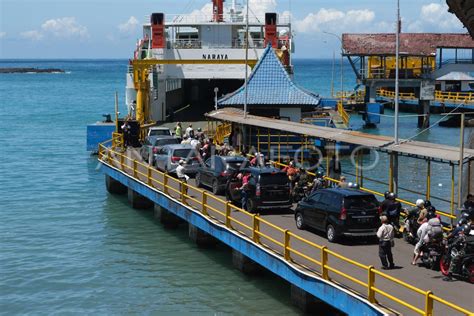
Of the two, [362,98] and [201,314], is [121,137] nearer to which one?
[201,314]

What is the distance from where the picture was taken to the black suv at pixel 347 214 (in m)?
19.6

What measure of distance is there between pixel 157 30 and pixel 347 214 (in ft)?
124

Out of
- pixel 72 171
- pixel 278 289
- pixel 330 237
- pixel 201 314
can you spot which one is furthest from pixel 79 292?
pixel 72 171

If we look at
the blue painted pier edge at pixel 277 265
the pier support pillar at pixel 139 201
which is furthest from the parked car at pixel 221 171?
the pier support pillar at pixel 139 201

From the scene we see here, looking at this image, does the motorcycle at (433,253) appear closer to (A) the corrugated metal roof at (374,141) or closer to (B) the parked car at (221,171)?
(A) the corrugated metal roof at (374,141)

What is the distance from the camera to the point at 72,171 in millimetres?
48031

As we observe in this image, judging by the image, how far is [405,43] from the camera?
7900 centimetres

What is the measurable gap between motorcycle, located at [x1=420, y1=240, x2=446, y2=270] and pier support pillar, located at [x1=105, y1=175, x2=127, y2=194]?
2227 cm

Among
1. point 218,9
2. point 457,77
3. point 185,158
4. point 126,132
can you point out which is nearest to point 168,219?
point 185,158

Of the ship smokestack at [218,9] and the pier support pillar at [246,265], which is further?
the ship smokestack at [218,9]

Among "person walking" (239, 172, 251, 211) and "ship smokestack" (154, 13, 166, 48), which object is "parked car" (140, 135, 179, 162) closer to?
"person walking" (239, 172, 251, 211)

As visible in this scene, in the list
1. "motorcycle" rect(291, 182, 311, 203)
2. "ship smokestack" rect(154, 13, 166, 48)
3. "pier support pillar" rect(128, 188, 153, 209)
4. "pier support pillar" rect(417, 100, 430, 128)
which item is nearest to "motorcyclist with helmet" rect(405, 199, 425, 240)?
"motorcycle" rect(291, 182, 311, 203)

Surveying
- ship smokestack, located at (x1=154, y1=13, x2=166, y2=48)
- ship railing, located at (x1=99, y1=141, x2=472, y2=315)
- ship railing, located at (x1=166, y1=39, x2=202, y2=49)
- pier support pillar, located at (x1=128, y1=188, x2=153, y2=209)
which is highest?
ship smokestack, located at (x1=154, y1=13, x2=166, y2=48)

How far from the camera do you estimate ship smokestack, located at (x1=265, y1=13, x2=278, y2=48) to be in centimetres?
5553
